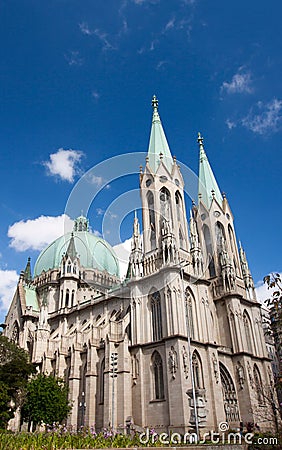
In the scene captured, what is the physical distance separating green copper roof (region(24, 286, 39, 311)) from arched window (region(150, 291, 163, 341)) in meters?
29.6

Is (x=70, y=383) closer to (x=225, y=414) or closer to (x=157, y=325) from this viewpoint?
(x=157, y=325)

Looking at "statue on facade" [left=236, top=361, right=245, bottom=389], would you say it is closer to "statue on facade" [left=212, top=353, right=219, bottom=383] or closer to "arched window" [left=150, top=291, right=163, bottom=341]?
"statue on facade" [left=212, top=353, right=219, bottom=383]

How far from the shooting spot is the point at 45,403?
37469mm

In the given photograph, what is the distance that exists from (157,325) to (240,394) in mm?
11775

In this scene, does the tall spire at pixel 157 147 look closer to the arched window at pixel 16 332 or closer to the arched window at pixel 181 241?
the arched window at pixel 181 241

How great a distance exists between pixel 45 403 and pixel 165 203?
1063 inches

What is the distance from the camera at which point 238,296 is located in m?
46.2

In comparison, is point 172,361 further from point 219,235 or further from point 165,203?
point 219,235

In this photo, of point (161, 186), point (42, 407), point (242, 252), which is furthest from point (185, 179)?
point (42, 407)

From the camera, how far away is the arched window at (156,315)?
39625mm

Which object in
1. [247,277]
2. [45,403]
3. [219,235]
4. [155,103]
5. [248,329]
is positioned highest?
[155,103]

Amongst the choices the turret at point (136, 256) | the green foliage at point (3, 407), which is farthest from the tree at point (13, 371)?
the turret at point (136, 256)

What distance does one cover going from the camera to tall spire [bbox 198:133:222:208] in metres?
56.7

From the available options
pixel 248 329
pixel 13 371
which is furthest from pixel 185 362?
pixel 13 371
